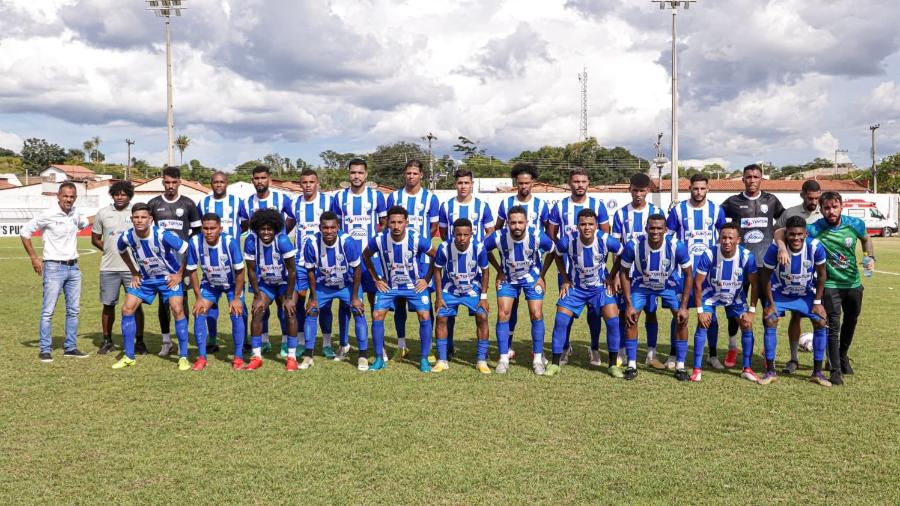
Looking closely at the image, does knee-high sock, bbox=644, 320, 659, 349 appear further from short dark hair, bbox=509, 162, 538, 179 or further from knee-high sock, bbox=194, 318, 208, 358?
knee-high sock, bbox=194, 318, 208, 358

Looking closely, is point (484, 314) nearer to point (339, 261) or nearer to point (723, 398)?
point (339, 261)

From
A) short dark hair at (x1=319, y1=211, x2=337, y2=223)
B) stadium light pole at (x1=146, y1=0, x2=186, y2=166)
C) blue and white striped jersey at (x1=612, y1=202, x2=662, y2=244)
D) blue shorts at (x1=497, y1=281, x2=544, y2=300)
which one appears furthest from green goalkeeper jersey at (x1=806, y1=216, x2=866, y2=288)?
stadium light pole at (x1=146, y1=0, x2=186, y2=166)

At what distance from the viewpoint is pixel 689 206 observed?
680 cm

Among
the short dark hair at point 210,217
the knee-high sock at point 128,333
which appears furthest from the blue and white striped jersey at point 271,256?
the knee-high sock at point 128,333

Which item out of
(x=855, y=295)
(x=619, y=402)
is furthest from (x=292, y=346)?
(x=855, y=295)

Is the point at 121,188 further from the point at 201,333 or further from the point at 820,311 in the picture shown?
the point at 820,311

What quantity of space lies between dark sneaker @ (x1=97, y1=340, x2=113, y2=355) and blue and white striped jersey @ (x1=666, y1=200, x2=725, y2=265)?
624cm

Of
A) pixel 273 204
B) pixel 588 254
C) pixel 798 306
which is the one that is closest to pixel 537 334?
pixel 588 254

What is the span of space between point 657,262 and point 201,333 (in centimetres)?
457

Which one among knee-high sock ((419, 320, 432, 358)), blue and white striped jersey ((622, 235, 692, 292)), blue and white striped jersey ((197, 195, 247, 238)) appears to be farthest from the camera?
blue and white striped jersey ((197, 195, 247, 238))

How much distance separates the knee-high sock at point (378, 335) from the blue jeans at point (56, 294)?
10.6 ft

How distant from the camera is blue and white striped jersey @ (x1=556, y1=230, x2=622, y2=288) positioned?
21.3 ft

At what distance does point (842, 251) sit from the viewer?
6.41 metres

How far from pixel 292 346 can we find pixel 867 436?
492 cm
